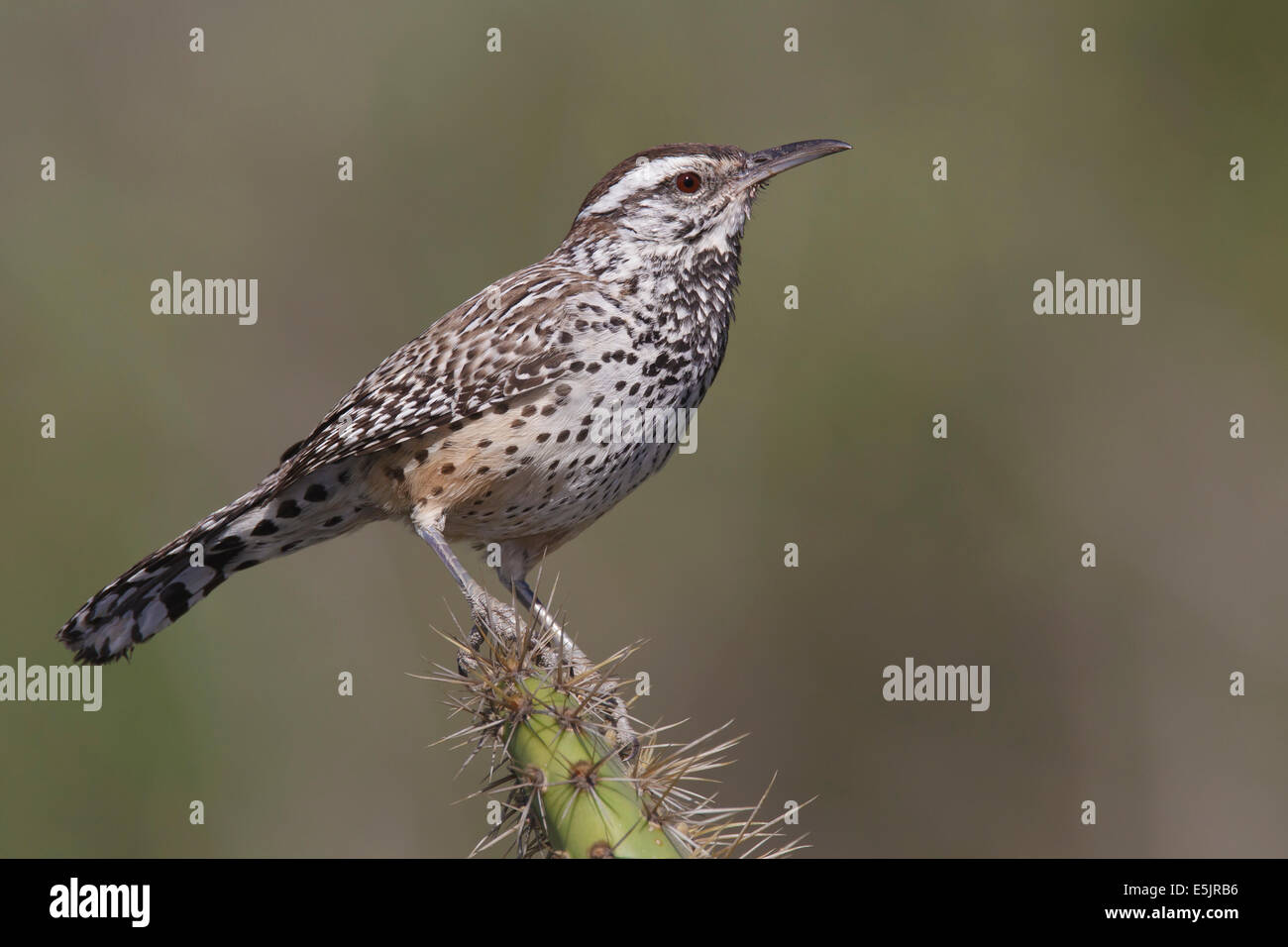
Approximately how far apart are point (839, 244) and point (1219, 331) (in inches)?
64.5

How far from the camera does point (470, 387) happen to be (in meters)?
3.39

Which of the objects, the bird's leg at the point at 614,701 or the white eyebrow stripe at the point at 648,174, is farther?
the white eyebrow stripe at the point at 648,174

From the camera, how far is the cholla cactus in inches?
86.6

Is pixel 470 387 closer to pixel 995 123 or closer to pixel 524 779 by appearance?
pixel 524 779

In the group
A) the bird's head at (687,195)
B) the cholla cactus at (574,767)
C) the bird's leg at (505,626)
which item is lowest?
the cholla cactus at (574,767)

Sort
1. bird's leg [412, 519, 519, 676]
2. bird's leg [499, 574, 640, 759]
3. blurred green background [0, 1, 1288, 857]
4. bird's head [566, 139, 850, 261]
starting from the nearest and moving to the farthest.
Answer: bird's leg [499, 574, 640, 759], bird's leg [412, 519, 519, 676], bird's head [566, 139, 850, 261], blurred green background [0, 1, 1288, 857]

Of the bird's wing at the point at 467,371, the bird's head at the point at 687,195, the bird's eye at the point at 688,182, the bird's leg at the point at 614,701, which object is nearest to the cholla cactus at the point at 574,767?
the bird's leg at the point at 614,701

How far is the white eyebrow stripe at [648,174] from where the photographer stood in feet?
11.8

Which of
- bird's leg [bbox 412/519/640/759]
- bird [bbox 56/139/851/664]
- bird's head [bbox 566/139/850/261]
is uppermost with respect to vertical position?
bird's head [bbox 566/139/850/261]

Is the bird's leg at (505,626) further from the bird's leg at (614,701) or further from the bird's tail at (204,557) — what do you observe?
the bird's tail at (204,557)

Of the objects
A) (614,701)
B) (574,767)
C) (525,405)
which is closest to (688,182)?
(525,405)

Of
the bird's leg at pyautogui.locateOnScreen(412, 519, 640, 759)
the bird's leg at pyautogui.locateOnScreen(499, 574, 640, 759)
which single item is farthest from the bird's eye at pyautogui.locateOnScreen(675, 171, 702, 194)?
the bird's leg at pyautogui.locateOnScreen(499, 574, 640, 759)

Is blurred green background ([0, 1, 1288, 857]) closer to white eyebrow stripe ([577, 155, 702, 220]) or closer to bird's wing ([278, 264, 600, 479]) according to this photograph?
bird's wing ([278, 264, 600, 479])

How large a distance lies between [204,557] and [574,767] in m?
1.68
